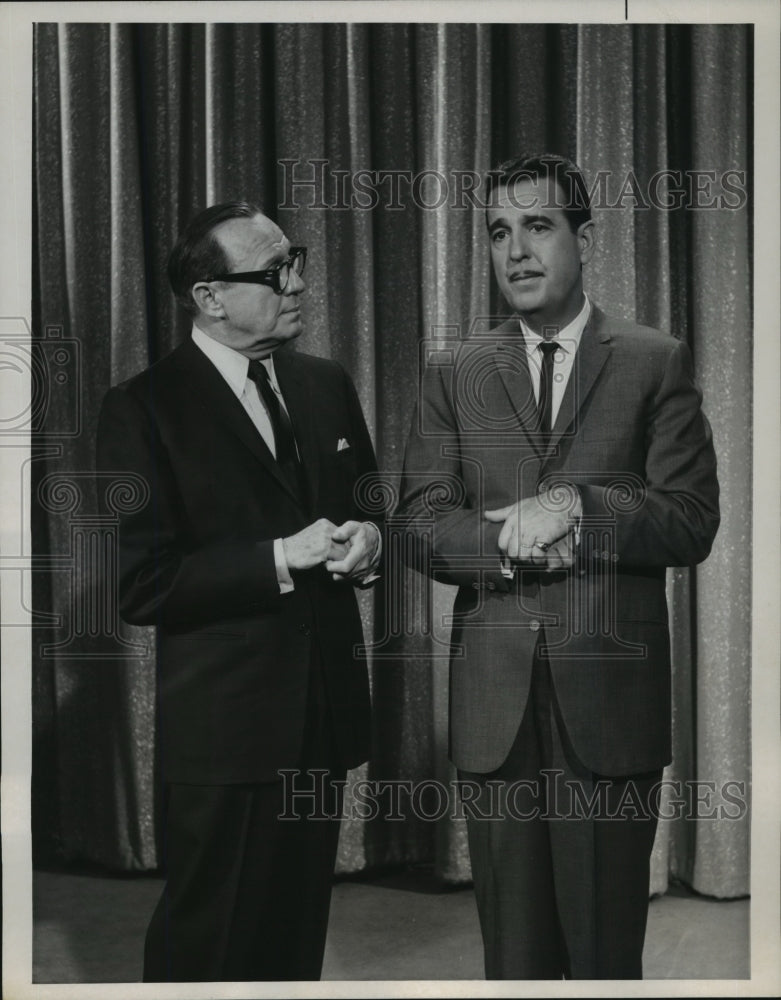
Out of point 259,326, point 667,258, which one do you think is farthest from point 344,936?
point 667,258

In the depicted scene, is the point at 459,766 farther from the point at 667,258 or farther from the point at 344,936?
the point at 667,258

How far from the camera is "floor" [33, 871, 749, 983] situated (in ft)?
7.79

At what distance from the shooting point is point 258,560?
2254 mm

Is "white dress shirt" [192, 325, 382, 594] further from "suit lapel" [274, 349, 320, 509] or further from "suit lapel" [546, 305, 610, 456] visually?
"suit lapel" [546, 305, 610, 456]

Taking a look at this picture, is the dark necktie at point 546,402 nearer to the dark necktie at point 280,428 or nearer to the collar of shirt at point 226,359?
the dark necktie at point 280,428

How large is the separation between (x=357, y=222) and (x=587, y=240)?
1.63ft

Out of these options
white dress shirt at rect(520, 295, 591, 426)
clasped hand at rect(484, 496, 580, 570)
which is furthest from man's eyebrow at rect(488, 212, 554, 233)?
clasped hand at rect(484, 496, 580, 570)

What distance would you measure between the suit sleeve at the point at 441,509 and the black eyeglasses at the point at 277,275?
0.36 metres

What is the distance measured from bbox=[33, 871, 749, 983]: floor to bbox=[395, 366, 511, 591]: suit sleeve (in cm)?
69

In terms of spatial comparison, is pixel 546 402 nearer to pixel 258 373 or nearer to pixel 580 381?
pixel 580 381

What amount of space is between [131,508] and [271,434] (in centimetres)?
33

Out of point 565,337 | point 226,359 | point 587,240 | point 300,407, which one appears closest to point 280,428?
point 300,407

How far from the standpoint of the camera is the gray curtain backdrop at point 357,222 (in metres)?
2.33

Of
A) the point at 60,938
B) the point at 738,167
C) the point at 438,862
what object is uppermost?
the point at 738,167
